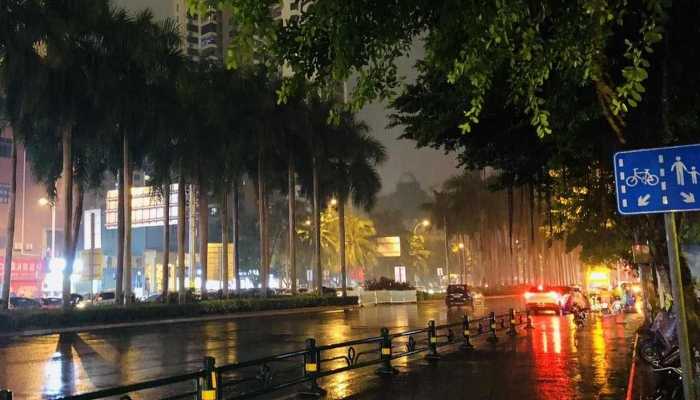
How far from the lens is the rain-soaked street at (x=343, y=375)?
1201cm

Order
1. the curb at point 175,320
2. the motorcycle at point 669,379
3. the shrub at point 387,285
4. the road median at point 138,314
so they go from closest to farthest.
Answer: the motorcycle at point 669,379 → the curb at point 175,320 → the road median at point 138,314 → the shrub at point 387,285

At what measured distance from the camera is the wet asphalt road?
558 inches

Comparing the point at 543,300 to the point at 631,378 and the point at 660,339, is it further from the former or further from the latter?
the point at 631,378

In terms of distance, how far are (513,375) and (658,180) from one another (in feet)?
28.8

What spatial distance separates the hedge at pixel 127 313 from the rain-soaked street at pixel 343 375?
1.68 metres

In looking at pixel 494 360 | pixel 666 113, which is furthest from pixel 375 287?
pixel 666 113

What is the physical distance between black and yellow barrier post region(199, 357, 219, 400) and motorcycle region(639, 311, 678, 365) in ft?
24.8

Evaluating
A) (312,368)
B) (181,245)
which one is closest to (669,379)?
(312,368)

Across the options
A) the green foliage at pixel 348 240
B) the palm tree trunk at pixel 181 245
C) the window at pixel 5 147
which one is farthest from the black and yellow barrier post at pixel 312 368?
the green foliage at pixel 348 240

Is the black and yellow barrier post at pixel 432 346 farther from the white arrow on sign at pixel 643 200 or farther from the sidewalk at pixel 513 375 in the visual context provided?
the white arrow on sign at pixel 643 200

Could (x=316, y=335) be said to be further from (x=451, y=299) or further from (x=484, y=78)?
(x=451, y=299)

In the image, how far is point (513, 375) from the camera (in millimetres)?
13312

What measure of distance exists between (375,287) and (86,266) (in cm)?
2754

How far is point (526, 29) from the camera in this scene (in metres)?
5.24
